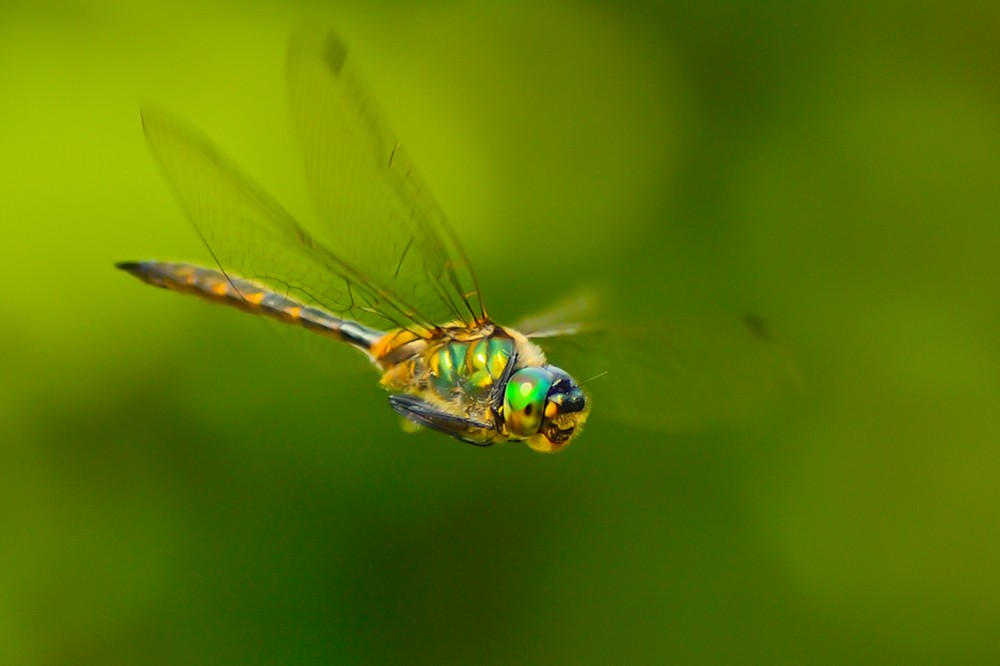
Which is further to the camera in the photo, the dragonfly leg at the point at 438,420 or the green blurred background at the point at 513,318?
the green blurred background at the point at 513,318

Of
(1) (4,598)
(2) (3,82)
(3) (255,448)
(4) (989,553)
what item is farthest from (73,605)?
(4) (989,553)

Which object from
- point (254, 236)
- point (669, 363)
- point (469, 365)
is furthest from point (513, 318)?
point (254, 236)

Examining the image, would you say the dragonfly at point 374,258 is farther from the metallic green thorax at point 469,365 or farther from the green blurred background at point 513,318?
the green blurred background at point 513,318

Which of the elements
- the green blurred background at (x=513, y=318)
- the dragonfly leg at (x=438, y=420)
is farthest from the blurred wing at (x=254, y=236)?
the green blurred background at (x=513, y=318)

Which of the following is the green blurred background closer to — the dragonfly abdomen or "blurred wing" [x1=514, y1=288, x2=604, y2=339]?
the dragonfly abdomen

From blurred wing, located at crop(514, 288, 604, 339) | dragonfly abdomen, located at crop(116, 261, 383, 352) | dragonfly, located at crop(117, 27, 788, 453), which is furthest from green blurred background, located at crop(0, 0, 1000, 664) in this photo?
blurred wing, located at crop(514, 288, 604, 339)

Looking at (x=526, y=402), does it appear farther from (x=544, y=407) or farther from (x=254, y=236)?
(x=254, y=236)

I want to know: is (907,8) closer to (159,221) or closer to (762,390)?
(762,390)
